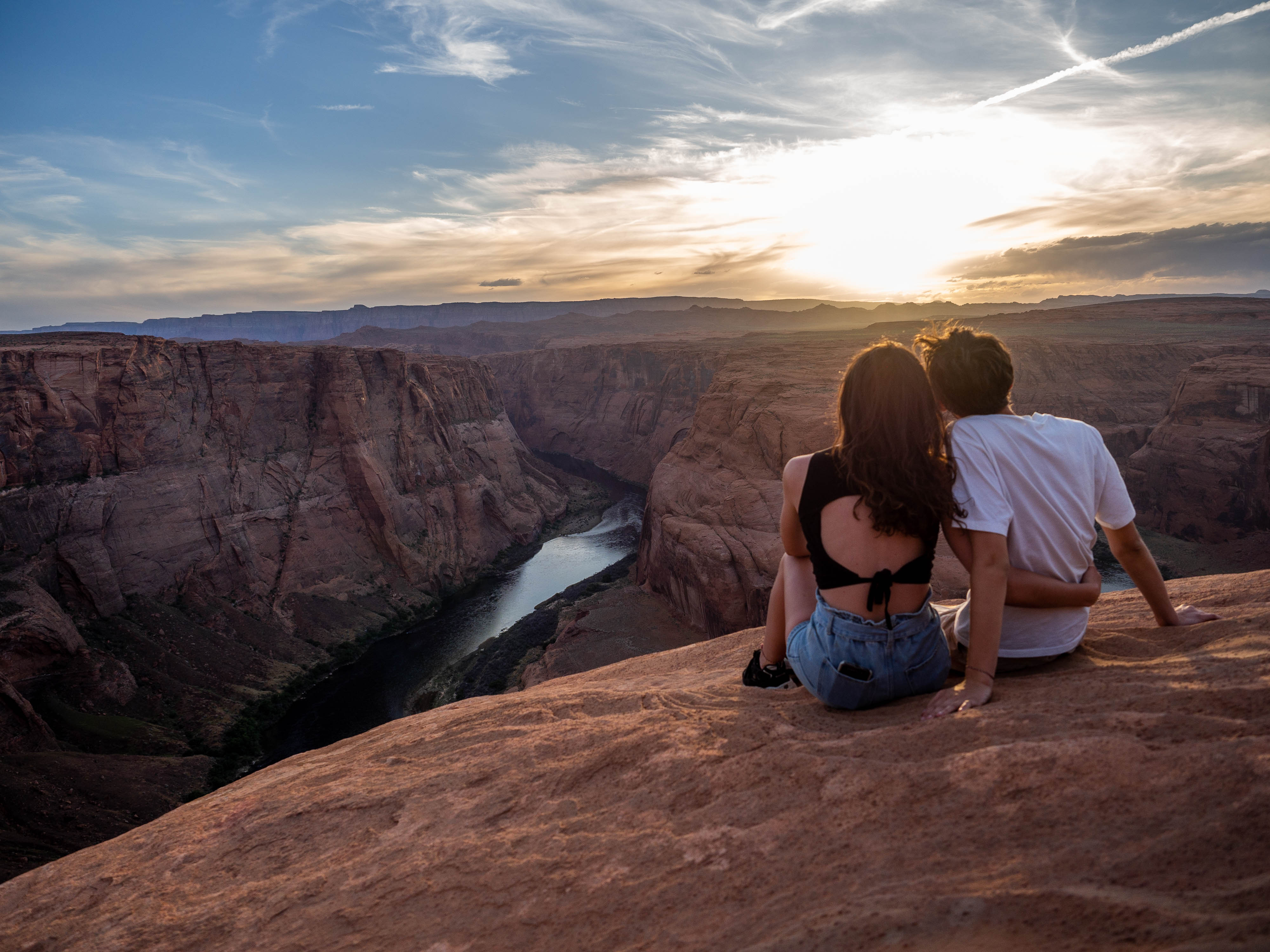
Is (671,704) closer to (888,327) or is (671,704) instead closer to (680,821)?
(680,821)

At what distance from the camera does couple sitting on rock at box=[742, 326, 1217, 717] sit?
3.38 m

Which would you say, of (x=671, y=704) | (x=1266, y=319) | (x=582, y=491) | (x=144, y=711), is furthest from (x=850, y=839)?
(x=1266, y=319)

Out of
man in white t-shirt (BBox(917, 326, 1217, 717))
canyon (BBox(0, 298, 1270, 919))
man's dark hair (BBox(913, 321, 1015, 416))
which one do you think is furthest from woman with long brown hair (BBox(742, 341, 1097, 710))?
canyon (BBox(0, 298, 1270, 919))

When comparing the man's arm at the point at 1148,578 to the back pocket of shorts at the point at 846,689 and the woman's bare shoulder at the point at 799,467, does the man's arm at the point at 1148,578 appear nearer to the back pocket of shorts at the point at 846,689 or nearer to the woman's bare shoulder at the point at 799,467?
the back pocket of shorts at the point at 846,689

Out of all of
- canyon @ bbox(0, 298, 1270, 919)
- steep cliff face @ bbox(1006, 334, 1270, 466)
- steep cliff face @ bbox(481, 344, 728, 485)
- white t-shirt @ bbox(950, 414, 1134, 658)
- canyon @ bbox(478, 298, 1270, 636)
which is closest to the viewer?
white t-shirt @ bbox(950, 414, 1134, 658)

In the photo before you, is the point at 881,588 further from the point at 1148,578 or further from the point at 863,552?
the point at 1148,578

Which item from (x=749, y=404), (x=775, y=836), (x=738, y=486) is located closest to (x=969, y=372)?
(x=775, y=836)

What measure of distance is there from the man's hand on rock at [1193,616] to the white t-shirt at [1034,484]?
3.75ft

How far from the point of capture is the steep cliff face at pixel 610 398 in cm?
7425

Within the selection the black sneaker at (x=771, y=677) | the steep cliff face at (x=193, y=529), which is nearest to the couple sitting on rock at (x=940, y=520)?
the black sneaker at (x=771, y=677)

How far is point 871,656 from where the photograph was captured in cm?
363

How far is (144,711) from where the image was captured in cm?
2517

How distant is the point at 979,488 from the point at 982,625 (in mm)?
689

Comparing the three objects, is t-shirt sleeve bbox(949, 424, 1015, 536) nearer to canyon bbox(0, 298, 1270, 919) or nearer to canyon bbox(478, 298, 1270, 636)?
canyon bbox(478, 298, 1270, 636)
